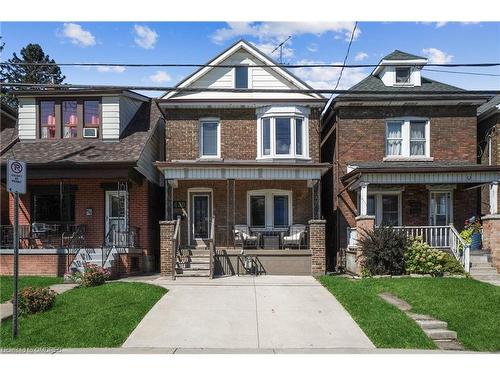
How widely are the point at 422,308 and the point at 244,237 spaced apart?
8703 mm

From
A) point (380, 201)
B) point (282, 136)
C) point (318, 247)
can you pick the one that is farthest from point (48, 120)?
point (380, 201)

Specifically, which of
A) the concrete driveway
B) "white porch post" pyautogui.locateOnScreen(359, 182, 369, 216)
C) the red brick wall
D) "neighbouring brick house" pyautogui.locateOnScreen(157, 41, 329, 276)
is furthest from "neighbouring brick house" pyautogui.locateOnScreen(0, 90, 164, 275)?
"white porch post" pyautogui.locateOnScreen(359, 182, 369, 216)

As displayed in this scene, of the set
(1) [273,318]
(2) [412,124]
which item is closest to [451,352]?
(1) [273,318]

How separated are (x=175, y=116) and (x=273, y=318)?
1186 cm

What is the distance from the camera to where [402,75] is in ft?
69.4

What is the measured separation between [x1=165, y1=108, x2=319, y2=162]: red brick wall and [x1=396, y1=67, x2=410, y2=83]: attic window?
3.95 meters

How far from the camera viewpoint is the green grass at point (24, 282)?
12.9 m

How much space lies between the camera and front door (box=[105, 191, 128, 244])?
1909cm

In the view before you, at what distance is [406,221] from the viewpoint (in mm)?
20062

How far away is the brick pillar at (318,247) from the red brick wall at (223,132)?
185 inches

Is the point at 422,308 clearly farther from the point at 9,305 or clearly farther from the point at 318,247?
the point at 9,305

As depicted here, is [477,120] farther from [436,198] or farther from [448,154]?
[436,198]

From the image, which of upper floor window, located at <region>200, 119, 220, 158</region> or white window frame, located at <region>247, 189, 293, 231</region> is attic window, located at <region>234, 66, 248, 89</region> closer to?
upper floor window, located at <region>200, 119, 220, 158</region>

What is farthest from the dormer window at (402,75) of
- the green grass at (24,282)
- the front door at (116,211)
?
the green grass at (24,282)
